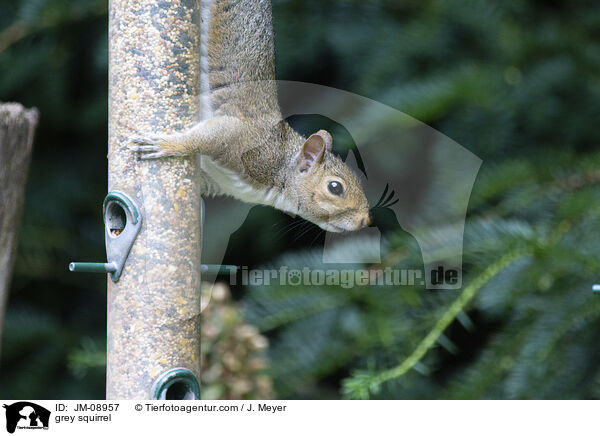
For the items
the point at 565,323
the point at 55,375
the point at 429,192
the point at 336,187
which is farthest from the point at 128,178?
the point at 55,375

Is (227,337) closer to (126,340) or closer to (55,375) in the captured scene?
(126,340)

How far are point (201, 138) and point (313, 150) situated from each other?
12 centimetres

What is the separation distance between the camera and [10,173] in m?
0.77

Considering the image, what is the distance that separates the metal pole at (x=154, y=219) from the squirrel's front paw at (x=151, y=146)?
0.03 m

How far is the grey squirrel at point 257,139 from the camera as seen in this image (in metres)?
0.76

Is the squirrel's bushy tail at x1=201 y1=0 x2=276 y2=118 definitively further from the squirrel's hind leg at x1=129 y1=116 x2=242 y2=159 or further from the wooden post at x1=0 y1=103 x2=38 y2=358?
the wooden post at x1=0 y1=103 x2=38 y2=358

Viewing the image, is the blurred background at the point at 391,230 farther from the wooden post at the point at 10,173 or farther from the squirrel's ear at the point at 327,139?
the wooden post at the point at 10,173

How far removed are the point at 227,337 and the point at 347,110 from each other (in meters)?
0.44

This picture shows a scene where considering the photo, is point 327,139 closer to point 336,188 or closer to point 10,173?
point 336,188
